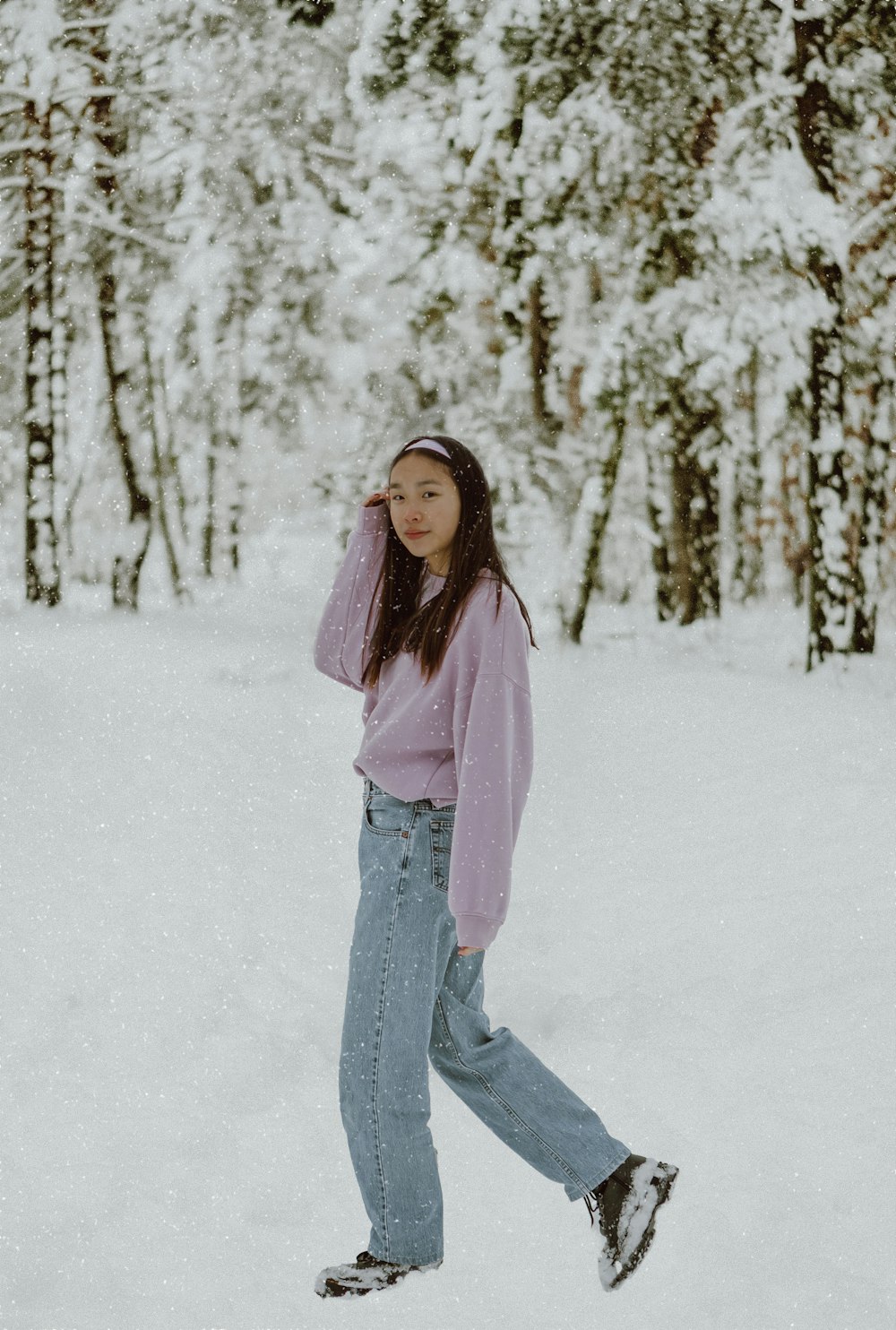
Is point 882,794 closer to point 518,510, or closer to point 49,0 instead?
point 518,510

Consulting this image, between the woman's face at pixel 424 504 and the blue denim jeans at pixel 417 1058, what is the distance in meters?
0.55

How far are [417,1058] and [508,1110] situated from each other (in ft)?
0.95

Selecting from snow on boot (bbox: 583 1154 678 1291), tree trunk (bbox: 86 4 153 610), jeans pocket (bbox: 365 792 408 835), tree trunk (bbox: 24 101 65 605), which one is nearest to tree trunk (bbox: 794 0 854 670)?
tree trunk (bbox: 86 4 153 610)

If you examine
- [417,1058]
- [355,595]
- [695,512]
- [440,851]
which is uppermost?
[355,595]

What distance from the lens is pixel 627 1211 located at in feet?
9.52

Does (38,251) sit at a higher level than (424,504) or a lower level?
higher

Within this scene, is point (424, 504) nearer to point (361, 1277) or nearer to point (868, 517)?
point (361, 1277)

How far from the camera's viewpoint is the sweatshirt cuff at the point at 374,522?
3.02 meters

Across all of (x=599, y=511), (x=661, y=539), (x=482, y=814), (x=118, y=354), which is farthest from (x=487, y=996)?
Result: (x=118, y=354)

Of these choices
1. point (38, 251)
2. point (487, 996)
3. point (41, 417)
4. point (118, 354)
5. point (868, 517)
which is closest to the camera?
point (487, 996)

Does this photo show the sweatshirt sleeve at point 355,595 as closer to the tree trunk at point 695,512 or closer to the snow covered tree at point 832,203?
the snow covered tree at point 832,203

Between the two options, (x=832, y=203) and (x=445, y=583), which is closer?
(x=445, y=583)

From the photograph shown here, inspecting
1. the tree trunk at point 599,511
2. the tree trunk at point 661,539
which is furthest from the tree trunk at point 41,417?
the tree trunk at point 661,539

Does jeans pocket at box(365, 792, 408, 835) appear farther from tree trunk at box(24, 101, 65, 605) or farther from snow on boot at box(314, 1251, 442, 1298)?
tree trunk at box(24, 101, 65, 605)
